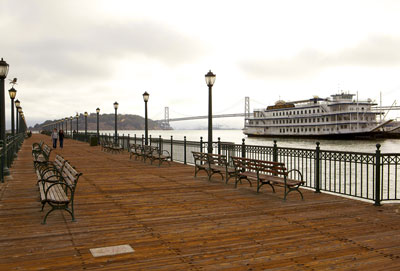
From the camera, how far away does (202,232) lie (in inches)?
239

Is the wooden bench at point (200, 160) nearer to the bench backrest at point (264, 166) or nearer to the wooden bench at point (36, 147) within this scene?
the bench backrest at point (264, 166)

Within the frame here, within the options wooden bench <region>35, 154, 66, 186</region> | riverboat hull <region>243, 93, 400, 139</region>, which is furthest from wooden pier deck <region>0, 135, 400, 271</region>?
riverboat hull <region>243, 93, 400, 139</region>

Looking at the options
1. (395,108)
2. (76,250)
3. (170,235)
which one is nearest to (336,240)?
(170,235)

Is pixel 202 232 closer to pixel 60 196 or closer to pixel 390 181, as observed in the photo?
pixel 60 196

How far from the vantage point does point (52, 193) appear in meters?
7.29

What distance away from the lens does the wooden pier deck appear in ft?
15.6

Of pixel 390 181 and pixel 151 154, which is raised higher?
pixel 151 154

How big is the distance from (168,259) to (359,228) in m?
3.46

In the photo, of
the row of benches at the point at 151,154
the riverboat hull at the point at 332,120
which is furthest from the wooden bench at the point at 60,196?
the riverboat hull at the point at 332,120

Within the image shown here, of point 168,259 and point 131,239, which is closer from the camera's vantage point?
point 168,259

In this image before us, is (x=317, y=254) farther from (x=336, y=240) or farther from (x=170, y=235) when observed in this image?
(x=170, y=235)

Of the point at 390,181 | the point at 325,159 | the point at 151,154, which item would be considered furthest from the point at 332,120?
the point at 325,159

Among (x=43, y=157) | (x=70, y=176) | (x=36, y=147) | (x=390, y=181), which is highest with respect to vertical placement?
(x=36, y=147)

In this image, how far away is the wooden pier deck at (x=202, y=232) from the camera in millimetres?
4750
